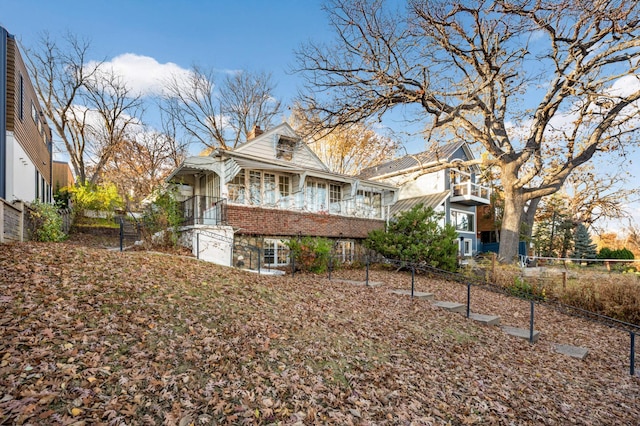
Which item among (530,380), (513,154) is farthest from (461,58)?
(530,380)

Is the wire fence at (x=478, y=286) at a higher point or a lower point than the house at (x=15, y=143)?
lower

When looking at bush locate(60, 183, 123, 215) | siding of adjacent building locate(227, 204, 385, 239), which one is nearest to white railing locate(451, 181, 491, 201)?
siding of adjacent building locate(227, 204, 385, 239)

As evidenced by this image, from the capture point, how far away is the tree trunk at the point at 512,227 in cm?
1616

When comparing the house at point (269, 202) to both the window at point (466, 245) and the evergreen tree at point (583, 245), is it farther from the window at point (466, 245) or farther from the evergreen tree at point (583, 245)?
the evergreen tree at point (583, 245)

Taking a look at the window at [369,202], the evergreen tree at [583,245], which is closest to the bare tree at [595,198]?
the evergreen tree at [583,245]

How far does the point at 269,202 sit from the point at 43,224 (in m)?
7.29

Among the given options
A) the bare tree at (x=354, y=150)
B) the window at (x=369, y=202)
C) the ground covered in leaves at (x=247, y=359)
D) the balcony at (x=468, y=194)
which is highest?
the bare tree at (x=354, y=150)

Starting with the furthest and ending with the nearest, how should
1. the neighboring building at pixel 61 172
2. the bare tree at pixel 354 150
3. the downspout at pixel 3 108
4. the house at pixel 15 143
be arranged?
the bare tree at pixel 354 150
the neighboring building at pixel 61 172
the downspout at pixel 3 108
the house at pixel 15 143

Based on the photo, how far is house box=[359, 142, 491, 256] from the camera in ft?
71.0

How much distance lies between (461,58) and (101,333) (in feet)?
49.3

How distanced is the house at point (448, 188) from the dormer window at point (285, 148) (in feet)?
26.1

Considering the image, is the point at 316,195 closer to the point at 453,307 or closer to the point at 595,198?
the point at 453,307

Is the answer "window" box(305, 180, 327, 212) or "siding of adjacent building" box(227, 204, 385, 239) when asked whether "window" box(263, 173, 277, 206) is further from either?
"window" box(305, 180, 327, 212)

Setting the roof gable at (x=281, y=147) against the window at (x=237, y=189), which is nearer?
the window at (x=237, y=189)
